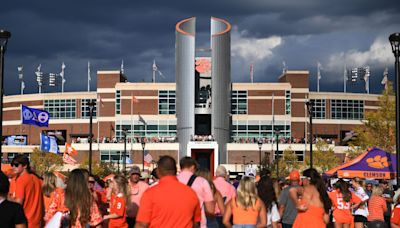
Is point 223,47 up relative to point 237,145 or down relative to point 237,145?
up

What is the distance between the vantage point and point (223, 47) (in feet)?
300

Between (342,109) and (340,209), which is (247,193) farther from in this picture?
(342,109)

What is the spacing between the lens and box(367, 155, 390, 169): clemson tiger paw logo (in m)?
22.4

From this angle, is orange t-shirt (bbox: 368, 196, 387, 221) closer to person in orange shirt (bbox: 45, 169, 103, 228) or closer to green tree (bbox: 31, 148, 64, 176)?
person in orange shirt (bbox: 45, 169, 103, 228)

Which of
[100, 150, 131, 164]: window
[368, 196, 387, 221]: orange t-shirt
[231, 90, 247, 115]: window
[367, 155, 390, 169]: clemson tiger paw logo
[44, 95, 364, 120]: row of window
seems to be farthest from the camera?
[44, 95, 364, 120]: row of window

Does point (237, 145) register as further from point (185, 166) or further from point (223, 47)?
point (185, 166)

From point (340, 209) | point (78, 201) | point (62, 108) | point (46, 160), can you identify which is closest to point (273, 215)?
point (340, 209)

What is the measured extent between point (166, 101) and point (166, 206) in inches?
3657

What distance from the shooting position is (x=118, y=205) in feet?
38.6

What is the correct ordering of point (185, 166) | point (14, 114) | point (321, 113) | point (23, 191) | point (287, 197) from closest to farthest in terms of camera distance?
point (185, 166) → point (23, 191) → point (287, 197) → point (321, 113) → point (14, 114)

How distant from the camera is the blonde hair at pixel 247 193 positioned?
1061cm

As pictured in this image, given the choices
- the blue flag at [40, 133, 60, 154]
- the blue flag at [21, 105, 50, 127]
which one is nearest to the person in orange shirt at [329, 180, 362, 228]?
the blue flag at [21, 105, 50, 127]

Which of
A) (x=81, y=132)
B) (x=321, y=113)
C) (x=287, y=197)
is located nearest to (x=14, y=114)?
(x=81, y=132)

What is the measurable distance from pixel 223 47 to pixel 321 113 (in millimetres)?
20373
